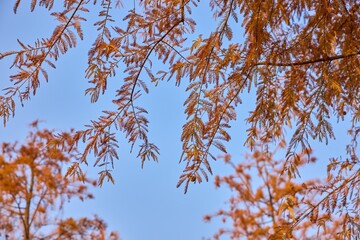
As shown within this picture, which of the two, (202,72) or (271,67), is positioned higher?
(271,67)

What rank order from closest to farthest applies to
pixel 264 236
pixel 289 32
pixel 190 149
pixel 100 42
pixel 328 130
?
1. pixel 190 149
2. pixel 100 42
3. pixel 328 130
4. pixel 289 32
5. pixel 264 236

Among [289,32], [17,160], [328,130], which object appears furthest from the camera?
[17,160]

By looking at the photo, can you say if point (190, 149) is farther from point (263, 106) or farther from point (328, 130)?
point (328, 130)

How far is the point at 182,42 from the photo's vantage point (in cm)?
142

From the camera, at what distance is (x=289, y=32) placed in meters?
1.75

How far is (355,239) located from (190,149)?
774 millimetres

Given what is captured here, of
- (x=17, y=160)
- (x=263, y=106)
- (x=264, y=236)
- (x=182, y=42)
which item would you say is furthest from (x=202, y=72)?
(x=17, y=160)

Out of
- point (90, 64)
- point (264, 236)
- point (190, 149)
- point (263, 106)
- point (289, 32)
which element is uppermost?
point (264, 236)

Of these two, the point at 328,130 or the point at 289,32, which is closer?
the point at 328,130

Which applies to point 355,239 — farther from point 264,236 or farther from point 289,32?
point 264,236

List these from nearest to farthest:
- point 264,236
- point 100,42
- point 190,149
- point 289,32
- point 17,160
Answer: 1. point 190,149
2. point 100,42
3. point 289,32
4. point 264,236
5. point 17,160

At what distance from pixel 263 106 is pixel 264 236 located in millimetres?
3922

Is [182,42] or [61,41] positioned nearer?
[61,41]

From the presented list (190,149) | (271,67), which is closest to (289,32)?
(271,67)
